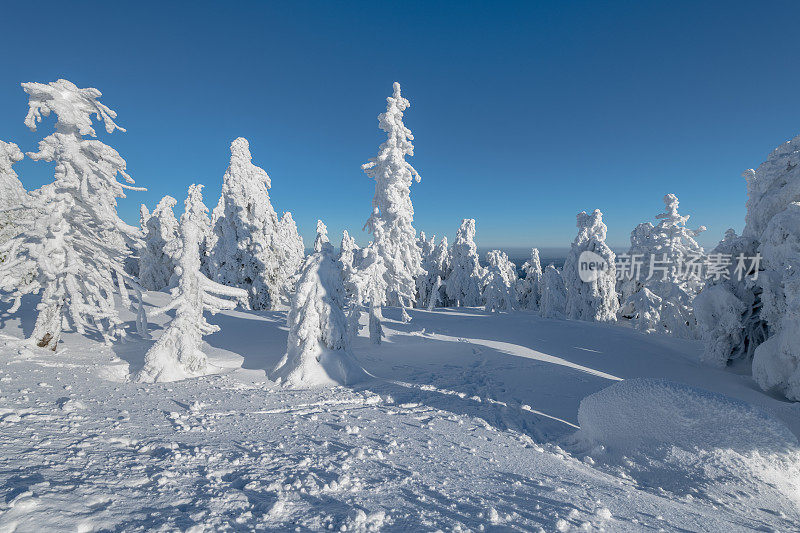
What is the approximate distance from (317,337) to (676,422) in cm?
823

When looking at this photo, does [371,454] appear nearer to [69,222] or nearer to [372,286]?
[372,286]

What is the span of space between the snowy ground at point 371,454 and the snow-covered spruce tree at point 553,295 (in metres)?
20.4

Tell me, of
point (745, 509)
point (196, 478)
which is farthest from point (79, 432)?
point (745, 509)

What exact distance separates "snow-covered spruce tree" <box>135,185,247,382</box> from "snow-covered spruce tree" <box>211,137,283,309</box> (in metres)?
16.7

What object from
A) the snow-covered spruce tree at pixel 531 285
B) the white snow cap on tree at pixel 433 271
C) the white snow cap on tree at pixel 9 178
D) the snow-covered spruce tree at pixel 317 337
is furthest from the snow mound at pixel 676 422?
the snow-covered spruce tree at pixel 531 285

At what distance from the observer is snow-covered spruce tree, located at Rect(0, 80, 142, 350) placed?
8688 mm

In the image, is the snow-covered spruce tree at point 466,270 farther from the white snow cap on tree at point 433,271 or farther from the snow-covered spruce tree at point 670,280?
the snow-covered spruce tree at point 670,280

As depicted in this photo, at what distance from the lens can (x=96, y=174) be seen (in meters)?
9.66

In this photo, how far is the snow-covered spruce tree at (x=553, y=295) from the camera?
30.1m

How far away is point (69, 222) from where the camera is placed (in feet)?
30.7

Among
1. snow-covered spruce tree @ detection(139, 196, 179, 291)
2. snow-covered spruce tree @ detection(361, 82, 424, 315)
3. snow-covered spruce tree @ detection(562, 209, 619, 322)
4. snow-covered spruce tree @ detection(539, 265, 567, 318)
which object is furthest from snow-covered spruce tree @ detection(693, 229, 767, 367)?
snow-covered spruce tree @ detection(139, 196, 179, 291)

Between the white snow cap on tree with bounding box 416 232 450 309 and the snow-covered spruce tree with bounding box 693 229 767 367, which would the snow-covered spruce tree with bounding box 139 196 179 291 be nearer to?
the white snow cap on tree with bounding box 416 232 450 309

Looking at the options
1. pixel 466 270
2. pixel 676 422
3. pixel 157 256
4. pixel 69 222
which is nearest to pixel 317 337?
pixel 69 222

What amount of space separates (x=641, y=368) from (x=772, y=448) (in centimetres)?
871
